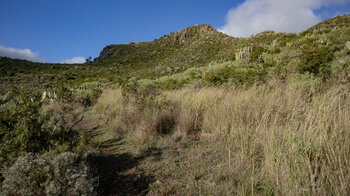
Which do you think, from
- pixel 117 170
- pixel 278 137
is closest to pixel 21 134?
pixel 117 170

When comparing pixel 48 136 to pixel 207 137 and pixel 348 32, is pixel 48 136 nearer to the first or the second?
pixel 207 137

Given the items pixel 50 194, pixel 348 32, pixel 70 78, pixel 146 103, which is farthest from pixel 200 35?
pixel 50 194

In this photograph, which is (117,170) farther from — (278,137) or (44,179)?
(278,137)

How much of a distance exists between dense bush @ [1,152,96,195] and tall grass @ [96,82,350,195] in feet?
4.96

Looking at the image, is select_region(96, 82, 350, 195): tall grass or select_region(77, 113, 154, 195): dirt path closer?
select_region(96, 82, 350, 195): tall grass

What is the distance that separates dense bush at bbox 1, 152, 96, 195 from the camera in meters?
1.39

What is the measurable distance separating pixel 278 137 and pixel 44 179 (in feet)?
8.19

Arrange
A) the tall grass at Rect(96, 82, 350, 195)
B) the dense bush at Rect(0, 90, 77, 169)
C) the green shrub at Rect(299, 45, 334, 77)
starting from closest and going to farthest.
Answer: the tall grass at Rect(96, 82, 350, 195) → the dense bush at Rect(0, 90, 77, 169) → the green shrub at Rect(299, 45, 334, 77)

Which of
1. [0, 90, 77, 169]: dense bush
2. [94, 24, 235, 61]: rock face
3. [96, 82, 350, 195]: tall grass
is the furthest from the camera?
[94, 24, 235, 61]: rock face

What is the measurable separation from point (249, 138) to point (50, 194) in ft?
7.66

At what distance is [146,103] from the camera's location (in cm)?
447

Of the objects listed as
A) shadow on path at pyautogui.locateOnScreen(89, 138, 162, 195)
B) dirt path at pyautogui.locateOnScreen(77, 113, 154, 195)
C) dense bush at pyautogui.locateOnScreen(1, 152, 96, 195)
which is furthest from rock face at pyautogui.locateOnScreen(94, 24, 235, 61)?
dense bush at pyautogui.locateOnScreen(1, 152, 96, 195)

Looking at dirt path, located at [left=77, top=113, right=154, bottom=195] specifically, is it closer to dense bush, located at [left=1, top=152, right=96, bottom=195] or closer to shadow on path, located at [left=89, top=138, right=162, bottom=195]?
shadow on path, located at [left=89, top=138, right=162, bottom=195]

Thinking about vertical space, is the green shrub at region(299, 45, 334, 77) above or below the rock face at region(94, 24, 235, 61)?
below
